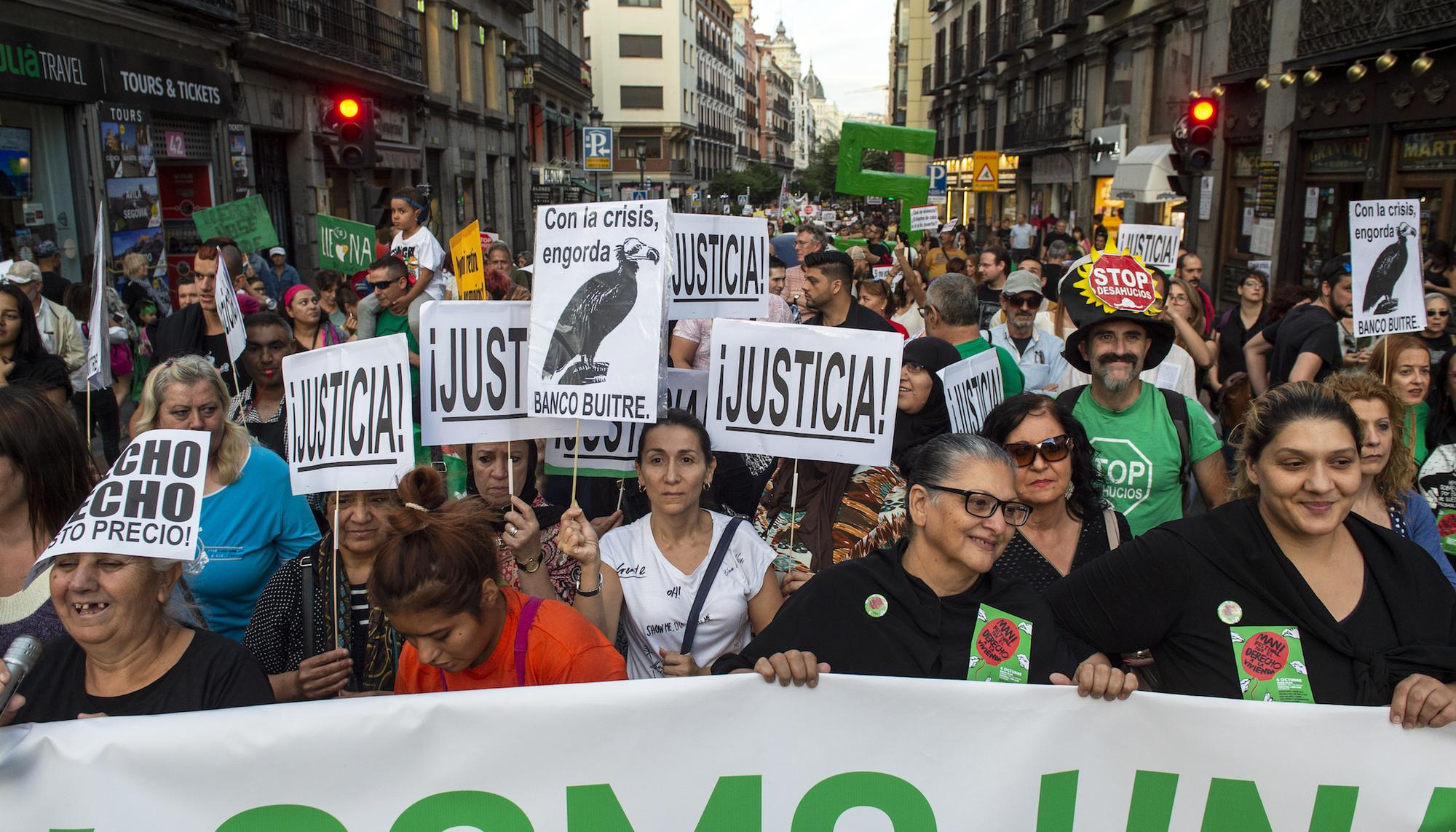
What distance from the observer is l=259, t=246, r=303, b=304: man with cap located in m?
11.6

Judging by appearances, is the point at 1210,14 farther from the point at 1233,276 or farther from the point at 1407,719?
the point at 1407,719

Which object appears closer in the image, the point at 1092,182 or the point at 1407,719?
the point at 1407,719

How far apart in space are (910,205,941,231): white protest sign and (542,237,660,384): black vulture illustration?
432 inches

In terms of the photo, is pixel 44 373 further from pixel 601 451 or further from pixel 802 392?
pixel 802 392

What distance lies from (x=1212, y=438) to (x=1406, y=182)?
38.2 ft

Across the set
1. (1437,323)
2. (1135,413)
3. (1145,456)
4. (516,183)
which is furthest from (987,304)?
(516,183)

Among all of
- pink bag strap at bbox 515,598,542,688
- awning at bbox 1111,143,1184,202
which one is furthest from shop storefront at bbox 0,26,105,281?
awning at bbox 1111,143,1184,202

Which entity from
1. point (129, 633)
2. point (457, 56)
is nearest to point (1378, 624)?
point (129, 633)

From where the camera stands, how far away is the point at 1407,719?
258 cm

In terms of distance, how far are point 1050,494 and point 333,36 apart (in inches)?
822

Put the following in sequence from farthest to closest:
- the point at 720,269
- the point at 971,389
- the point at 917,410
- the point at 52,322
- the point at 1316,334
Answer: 1. the point at 52,322
2. the point at 1316,334
3. the point at 720,269
4. the point at 917,410
5. the point at 971,389

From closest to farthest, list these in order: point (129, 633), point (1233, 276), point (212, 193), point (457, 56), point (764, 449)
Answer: point (129, 633) → point (764, 449) → point (212, 193) → point (1233, 276) → point (457, 56)

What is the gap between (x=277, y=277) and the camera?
12.2 metres

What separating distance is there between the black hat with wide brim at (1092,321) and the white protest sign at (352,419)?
8.91ft
